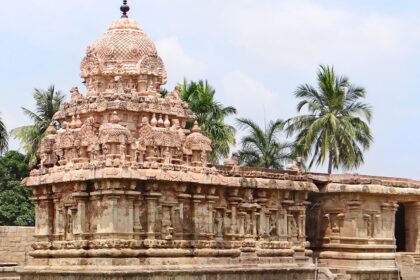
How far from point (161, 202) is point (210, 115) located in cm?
1257

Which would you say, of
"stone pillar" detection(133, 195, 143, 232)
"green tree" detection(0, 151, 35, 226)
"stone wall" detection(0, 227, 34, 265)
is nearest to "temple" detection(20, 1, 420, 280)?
"stone pillar" detection(133, 195, 143, 232)

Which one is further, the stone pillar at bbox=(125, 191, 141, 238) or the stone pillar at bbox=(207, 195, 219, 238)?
the stone pillar at bbox=(207, 195, 219, 238)

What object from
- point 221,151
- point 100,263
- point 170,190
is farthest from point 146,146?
point 221,151

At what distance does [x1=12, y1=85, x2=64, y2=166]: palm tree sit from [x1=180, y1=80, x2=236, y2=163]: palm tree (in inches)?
219

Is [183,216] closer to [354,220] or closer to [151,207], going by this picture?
[151,207]

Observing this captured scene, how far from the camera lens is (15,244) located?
34.5m

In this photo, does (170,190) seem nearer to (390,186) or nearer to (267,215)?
(267,215)

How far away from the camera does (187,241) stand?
28.8 meters

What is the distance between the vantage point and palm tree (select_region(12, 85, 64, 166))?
41656 millimetres

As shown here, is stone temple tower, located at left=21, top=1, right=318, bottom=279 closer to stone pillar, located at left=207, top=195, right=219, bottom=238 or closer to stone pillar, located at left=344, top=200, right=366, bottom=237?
stone pillar, located at left=207, top=195, right=219, bottom=238

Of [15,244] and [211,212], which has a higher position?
[211,212]

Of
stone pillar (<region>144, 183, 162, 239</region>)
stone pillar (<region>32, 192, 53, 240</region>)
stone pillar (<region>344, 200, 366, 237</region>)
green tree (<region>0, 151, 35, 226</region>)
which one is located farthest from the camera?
green tree (<region>0, 151, 35, 226</region>)

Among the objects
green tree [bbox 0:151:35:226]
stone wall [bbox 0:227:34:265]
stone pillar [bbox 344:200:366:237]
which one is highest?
green tree [bbox 0:151:35:226]

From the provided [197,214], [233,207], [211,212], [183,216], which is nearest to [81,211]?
[183,216]
